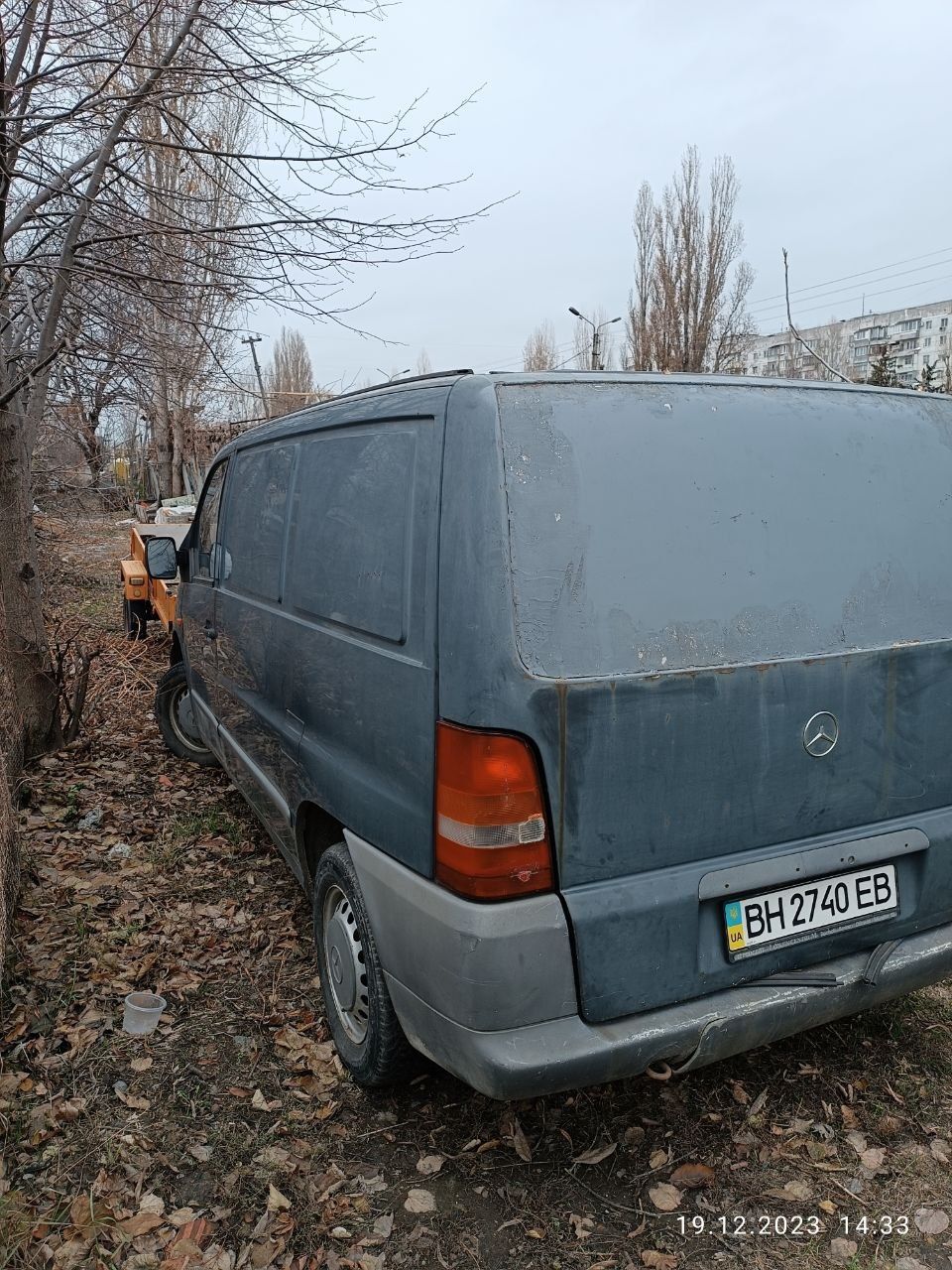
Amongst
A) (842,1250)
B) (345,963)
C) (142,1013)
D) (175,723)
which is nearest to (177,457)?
(175,723)

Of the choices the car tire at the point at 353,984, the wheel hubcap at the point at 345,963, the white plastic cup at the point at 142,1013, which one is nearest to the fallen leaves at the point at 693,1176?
the car tire at the point at 353,984

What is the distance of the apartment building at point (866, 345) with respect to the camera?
45500 millimetres

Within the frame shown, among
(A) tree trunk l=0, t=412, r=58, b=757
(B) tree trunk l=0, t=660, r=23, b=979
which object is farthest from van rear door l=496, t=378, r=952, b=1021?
(A) tree trunk l=0, t=412, r=58, b=757

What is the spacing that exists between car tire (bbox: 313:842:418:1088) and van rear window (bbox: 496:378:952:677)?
1.06m

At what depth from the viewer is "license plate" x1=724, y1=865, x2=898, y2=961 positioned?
217 cm

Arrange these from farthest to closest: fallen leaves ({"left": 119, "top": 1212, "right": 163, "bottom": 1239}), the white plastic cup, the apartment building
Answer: the apartment building, the white plastic cup, fallen leaves ({"left": 119, "top": 1212, "right": 163, "bottom": 1239})

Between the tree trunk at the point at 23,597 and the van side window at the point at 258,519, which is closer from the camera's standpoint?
the van side window at the point at 258,519

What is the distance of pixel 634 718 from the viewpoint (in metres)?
2.02

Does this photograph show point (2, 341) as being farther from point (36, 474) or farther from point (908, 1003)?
point (908, 1003)

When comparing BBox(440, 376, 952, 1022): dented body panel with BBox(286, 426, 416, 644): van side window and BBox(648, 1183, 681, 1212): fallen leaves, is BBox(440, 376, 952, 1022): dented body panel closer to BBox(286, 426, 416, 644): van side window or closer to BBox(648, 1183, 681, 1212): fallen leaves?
BBox(286, 426, 416, 644): van side window

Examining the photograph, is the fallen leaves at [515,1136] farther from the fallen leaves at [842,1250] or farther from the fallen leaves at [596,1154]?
the fallen leaves at [842,1250]

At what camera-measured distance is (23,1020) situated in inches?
120

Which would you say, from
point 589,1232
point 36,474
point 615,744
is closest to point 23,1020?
point 589,1232

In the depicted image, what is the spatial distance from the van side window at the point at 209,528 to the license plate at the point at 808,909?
3.14 meters
